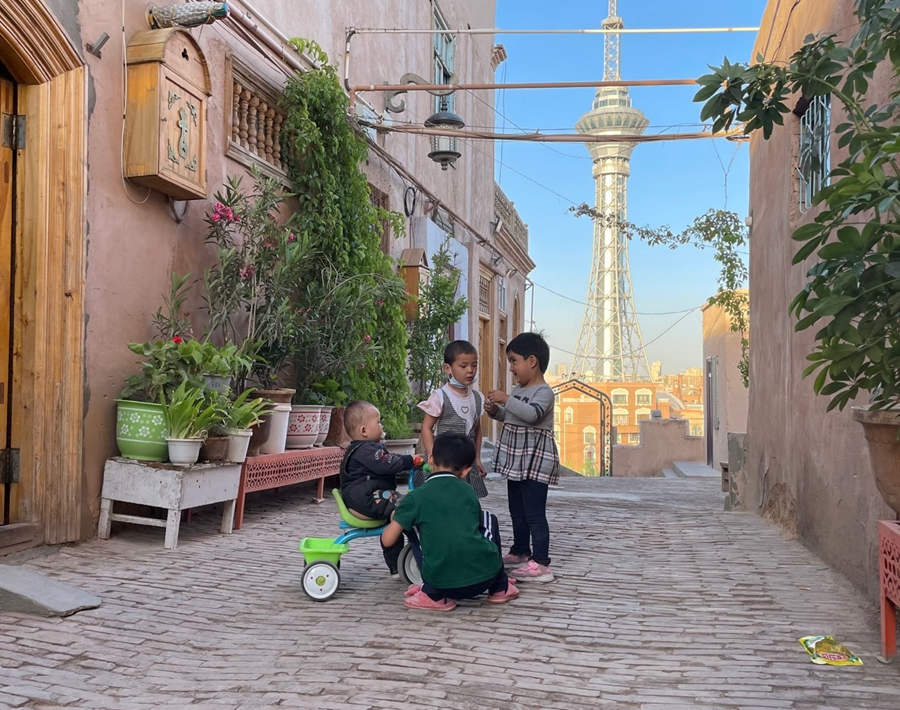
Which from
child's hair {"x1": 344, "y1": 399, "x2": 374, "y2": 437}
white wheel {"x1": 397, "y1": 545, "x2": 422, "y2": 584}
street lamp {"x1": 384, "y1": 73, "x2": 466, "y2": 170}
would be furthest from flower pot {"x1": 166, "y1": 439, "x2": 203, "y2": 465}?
street lamp {"x1": 384, "y1": 73, "x2": 466, "y2": 170}

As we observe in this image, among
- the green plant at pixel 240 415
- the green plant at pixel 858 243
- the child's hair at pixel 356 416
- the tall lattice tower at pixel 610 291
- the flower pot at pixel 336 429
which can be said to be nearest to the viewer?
the green plant at pixel 858 243

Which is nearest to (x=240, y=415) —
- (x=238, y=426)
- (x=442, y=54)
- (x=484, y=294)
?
(x=238, y=426)

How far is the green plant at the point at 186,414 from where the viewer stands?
502 cm

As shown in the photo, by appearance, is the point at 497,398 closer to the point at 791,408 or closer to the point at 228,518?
the point at 228,518

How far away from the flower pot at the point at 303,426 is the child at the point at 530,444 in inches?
100

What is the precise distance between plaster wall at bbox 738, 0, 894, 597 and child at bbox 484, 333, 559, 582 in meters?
1.65

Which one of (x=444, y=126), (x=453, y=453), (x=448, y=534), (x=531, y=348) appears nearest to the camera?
(x=448, y=534)

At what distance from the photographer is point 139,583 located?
167 inches

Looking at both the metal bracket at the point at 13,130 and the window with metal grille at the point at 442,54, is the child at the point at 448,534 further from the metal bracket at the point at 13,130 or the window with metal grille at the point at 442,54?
the window with metal grille at the point at 442,54

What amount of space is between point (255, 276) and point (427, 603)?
11.3 feet

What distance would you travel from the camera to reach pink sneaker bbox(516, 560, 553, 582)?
453cm

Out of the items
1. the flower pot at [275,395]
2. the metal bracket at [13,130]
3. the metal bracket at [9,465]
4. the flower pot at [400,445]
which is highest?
the metal bracket at [13,130]

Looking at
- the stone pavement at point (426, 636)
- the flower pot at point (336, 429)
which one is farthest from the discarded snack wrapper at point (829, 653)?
the flower pot at point (336, 429)

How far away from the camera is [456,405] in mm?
4898
